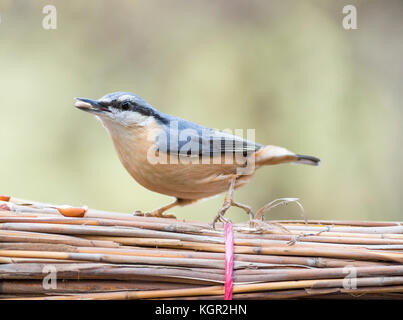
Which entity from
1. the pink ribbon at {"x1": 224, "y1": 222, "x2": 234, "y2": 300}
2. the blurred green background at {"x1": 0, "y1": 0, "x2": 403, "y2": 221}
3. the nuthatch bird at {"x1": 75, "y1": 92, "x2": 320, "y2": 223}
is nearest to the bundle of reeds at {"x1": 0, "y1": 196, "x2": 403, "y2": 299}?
the pink ribbon at {"x1": 224, "y1": 222, "x2": 234, "y2": 300}

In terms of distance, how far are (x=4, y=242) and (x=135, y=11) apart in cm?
268

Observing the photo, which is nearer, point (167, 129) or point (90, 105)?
point (90, 105)

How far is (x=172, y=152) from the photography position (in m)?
1.80

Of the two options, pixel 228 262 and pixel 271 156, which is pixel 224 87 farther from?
pixel 228 262

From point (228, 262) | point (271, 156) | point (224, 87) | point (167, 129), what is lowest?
point (228, 262)

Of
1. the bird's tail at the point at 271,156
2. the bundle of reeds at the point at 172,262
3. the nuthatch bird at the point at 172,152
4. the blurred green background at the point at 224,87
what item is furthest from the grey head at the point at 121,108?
the blurred green background at the point at 224,87

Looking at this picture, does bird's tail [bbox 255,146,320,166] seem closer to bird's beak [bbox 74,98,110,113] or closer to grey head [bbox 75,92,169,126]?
grey head [bbox 75,92,169,126]

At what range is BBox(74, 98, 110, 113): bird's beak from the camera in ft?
5.64

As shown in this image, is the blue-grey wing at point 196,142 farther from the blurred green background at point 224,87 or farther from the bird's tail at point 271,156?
the blurred green background at point 224,87

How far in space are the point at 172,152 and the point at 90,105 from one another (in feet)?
1.07

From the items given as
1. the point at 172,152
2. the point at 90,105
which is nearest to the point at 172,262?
the point at 172,152

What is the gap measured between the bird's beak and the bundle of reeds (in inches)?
22.5
